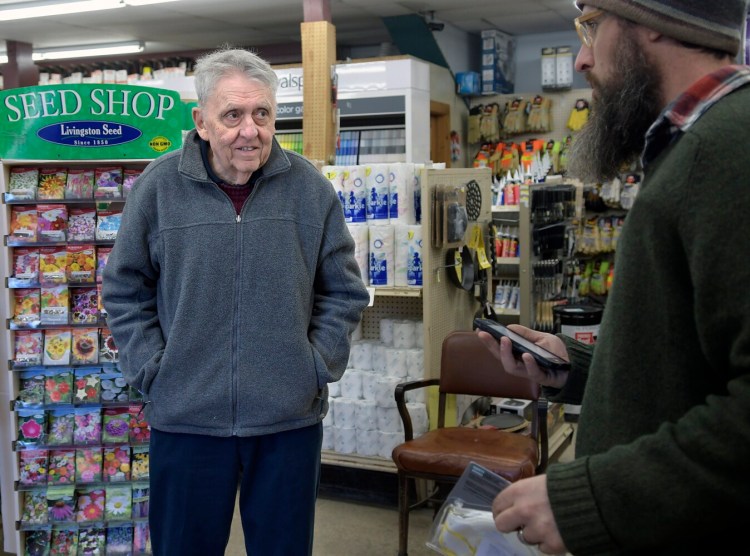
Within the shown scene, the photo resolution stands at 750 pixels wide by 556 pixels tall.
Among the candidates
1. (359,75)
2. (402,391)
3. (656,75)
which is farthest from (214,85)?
(359,75)

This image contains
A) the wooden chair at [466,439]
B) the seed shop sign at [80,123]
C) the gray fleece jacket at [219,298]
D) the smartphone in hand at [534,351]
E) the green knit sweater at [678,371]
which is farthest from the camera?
the wooden chair at [466,439]

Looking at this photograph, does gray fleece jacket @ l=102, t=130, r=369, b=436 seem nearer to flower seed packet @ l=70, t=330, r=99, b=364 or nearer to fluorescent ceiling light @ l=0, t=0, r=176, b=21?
flower seed packet @ l=70, t=330, r=99, b=364

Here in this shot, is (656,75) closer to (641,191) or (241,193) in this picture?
(641,191)

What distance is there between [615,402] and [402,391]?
104 inches

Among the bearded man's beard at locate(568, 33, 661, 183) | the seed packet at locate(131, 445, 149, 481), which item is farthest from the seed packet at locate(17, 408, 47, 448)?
the bearded man's beard at locate(568, 33, 661, 183)

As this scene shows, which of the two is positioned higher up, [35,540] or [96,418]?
[96,418]

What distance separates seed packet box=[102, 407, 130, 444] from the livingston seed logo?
1.01m

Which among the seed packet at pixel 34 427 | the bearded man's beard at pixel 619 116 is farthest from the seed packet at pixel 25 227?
the bearded man's beard at pixel 619 116

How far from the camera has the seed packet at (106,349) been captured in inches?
123

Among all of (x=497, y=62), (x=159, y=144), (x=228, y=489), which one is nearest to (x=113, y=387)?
(x=159, y=144)

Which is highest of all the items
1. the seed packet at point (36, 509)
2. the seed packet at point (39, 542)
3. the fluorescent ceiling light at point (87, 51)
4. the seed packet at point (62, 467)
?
the fluorescent ceiling light at point (87, 51)

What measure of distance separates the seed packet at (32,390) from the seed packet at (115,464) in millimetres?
328

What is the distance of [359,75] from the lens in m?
8.16

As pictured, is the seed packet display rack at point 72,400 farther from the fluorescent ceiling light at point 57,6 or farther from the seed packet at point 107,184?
the fluorescent ceiling light at point 57,6
